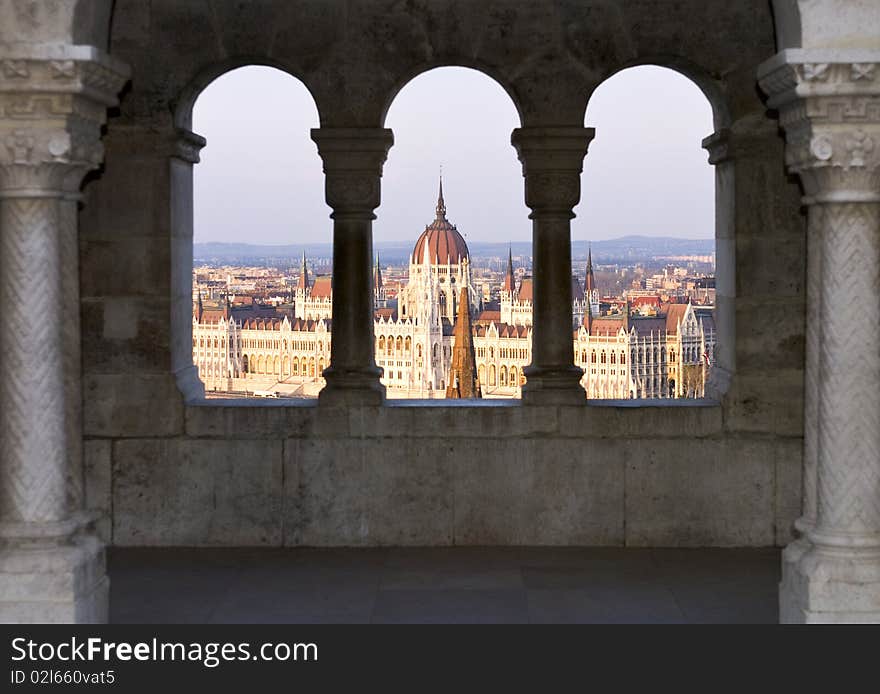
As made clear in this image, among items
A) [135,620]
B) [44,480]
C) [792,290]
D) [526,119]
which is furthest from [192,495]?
[792,290]

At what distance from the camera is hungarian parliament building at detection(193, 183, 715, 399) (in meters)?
10.9

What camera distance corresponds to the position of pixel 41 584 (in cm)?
548

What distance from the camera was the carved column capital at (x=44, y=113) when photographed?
5363mm

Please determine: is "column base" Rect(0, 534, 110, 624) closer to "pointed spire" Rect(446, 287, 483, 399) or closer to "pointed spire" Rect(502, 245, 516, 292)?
A: "pointed spire" Rect(446, 287, 483, 399)

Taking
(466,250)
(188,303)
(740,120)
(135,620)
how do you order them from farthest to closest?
(466,250), (188,303), (740,120), (135,620)

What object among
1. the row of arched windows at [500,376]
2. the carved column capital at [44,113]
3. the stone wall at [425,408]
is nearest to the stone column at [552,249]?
the stone wall at [425,408]

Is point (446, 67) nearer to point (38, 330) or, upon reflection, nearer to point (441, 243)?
point (38, 330)

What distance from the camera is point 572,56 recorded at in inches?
316

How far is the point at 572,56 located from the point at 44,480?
4.19 metres

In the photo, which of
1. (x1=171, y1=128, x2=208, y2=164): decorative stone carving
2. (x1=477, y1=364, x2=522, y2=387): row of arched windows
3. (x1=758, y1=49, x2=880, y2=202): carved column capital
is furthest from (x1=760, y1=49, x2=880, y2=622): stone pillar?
(x1=477, y1=364, x2=522, y2=387): row of arched windows

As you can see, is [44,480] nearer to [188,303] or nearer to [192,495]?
[192,495]

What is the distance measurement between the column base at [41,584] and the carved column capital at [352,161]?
10.4 ft

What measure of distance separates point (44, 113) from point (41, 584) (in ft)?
6.41

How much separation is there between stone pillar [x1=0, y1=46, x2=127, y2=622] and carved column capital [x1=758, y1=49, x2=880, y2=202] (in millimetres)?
2895
